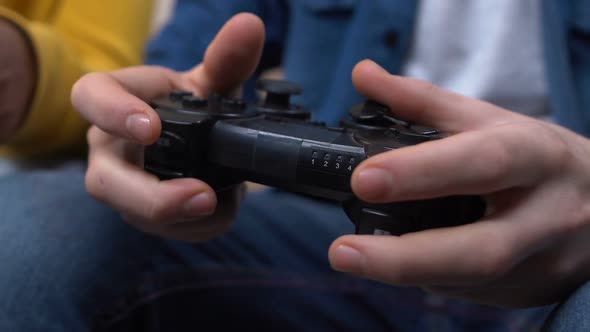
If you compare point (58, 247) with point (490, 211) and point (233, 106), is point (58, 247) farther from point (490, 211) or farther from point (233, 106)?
point (490, 211)

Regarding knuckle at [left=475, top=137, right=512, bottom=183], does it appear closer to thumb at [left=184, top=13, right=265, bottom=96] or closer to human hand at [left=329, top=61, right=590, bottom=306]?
human hand at [left=329, top=61, right=590, bottom=306]

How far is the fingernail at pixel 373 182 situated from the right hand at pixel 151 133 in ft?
0.29

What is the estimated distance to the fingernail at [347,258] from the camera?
0.69ft

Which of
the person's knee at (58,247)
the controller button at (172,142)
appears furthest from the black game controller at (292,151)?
the person's knee at (58,247)

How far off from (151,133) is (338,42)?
297mm

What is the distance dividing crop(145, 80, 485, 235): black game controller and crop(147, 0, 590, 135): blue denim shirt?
0.16 meters

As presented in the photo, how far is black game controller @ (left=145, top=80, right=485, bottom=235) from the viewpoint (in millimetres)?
227

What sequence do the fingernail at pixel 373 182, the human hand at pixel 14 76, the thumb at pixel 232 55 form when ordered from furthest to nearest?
the human hand at pixel 14 76
the thumb at pixel 232 55
the fingernail at pixel 373 182

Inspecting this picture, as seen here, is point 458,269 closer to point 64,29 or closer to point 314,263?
point 314,263

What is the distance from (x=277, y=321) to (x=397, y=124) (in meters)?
0.23

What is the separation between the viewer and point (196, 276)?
0.40 metres

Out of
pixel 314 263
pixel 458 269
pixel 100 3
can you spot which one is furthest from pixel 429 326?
pixel 100 3

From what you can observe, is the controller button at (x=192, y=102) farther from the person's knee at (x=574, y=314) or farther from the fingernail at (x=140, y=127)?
the person's knee at (x=574, y=314)

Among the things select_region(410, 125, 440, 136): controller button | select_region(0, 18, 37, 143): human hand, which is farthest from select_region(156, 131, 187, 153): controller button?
select_region(0, 18, 37, 143): human hand
